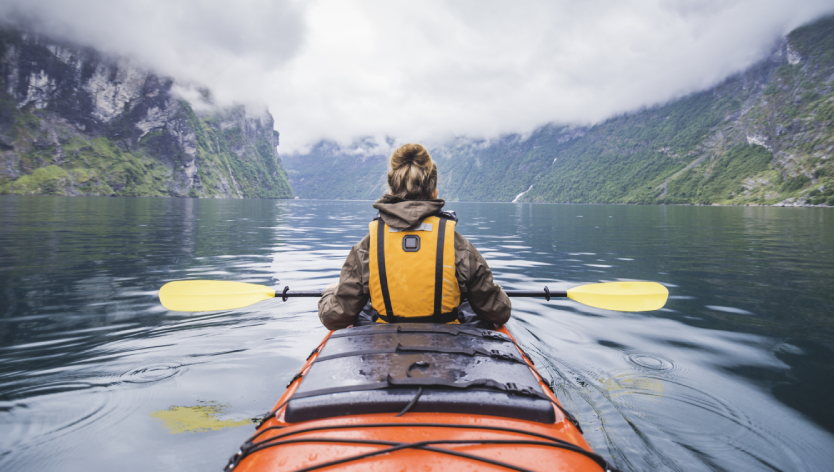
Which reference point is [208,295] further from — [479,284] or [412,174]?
[479,284]

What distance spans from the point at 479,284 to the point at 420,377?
1.36 metres

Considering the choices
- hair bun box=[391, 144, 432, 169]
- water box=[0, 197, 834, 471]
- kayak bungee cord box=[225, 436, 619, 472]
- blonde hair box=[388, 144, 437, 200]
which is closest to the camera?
kayak bungee cord box=[225, 436, 619, 472]

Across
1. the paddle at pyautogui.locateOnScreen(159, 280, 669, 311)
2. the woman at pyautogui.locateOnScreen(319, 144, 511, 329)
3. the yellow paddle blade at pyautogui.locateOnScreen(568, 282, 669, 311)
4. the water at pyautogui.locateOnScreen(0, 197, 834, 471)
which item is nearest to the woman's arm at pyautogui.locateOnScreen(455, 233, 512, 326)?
the woman at pyautogui.locateOnScreen(319, 144, 511, 329)

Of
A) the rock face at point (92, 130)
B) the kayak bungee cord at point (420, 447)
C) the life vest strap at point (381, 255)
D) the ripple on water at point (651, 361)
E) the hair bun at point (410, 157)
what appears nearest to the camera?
the kayak bungee cord at point (420, 447)

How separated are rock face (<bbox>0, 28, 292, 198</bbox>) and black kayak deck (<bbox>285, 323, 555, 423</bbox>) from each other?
473 feet

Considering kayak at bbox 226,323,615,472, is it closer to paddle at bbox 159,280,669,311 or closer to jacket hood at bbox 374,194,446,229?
jacket hood at bbox 374,194,446,229

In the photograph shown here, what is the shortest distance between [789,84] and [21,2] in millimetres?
313742

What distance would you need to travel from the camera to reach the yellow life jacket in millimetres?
3150

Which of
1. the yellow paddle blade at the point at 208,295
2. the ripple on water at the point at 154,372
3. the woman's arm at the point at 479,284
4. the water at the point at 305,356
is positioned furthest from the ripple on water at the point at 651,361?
the ripple on water at the point at 154,372

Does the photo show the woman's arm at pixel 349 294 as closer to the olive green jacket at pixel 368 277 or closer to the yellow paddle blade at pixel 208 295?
the olive green jacket at pixel 368 277

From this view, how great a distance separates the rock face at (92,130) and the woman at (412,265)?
14349 cm

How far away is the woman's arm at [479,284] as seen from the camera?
332 centimetres

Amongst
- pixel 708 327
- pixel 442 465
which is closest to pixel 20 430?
pixel 442 465

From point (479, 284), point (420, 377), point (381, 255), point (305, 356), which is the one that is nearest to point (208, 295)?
point (305, 356)
